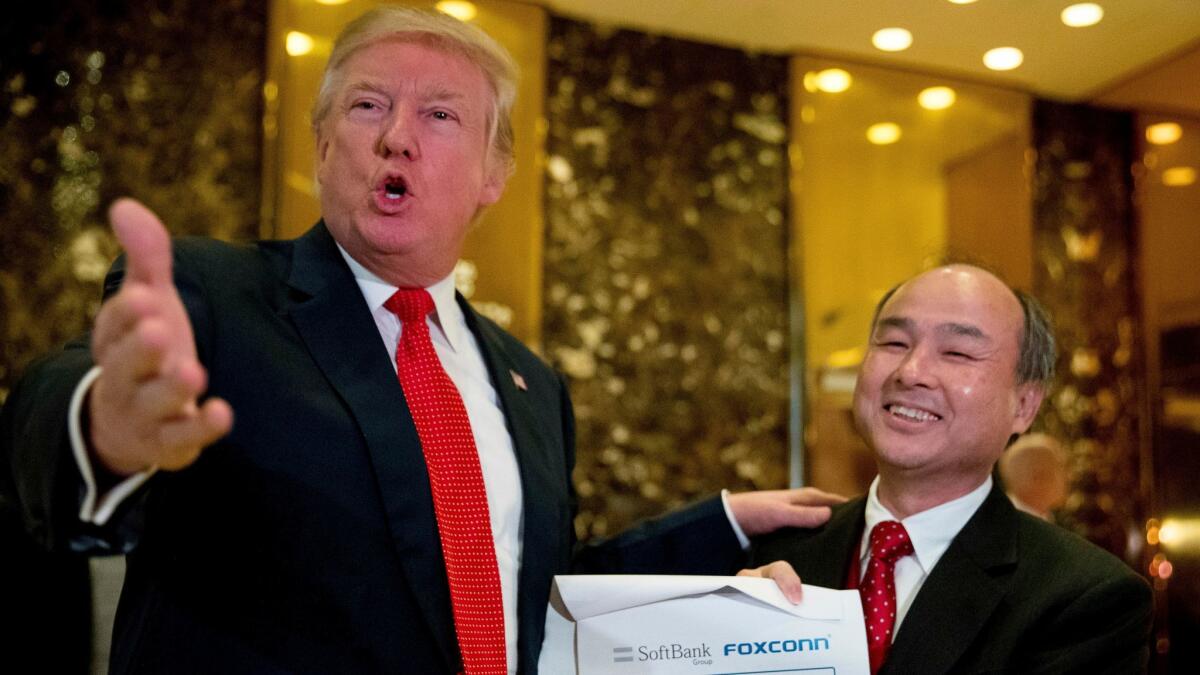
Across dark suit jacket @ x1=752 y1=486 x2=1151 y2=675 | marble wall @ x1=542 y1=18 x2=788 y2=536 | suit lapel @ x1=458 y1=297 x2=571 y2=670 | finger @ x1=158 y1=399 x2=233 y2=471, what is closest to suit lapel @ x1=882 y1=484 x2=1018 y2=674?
dark suit jacket @ x1=752 y1=486 x2=1151 y2=675

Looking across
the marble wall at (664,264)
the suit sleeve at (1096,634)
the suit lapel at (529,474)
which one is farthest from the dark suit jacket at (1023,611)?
the marble wall at (664,264)

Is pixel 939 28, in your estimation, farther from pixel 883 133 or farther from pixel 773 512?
pixel 773 512

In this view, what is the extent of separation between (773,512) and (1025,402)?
1.56ft

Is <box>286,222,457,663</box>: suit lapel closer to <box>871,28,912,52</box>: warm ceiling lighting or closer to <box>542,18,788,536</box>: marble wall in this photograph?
<box>542,18,788,536</box>: marble wall

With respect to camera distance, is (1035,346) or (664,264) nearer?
(1035,346)

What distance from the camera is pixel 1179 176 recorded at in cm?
477

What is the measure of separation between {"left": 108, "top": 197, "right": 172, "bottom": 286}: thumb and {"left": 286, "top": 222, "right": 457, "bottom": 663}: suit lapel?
53 centimetres

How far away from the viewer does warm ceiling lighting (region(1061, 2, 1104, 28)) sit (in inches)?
161

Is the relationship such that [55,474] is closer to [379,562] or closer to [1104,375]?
[379,562]

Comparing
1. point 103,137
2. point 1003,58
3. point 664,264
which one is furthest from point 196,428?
point 1003,58

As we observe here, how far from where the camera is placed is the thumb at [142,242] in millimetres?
871

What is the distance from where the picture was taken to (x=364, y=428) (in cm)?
140

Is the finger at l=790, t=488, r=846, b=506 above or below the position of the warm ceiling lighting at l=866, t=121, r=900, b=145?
below

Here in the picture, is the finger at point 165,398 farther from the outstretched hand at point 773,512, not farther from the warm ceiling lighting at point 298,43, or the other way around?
the warm ceiling lighting at point 298,43
